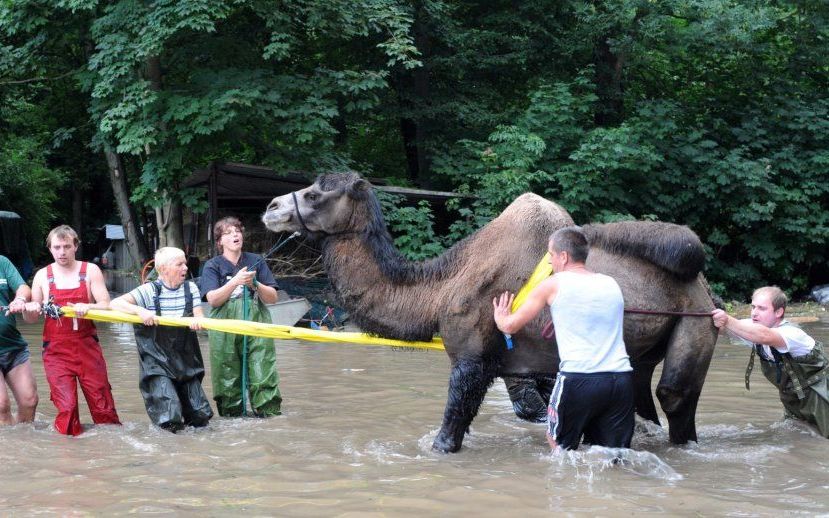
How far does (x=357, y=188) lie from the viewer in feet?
21.4

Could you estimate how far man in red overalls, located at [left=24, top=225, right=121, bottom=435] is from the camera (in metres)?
7.11

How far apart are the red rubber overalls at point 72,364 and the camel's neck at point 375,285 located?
219 centimetres

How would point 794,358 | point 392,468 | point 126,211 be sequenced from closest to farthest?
1. point 392,468
2. point 794,358
3. point 126,211

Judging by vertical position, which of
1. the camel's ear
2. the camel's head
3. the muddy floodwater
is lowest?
the muddy floodwater

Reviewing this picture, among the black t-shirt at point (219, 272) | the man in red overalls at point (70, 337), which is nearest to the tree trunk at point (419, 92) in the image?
the black t-shirt at point (219, 272)

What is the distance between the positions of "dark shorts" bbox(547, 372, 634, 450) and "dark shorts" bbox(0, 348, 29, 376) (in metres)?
4.41

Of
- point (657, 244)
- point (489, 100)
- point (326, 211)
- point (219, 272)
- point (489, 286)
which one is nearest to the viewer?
point (657, 244)

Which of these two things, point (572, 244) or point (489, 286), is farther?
point (489, 286)

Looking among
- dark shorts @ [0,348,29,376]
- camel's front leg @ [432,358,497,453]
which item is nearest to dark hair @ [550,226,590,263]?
camel's front leg @ [432,358,497,453]

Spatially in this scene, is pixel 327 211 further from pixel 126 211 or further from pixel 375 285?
pixel 126 211

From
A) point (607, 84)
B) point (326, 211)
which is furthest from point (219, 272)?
point (607, 84)

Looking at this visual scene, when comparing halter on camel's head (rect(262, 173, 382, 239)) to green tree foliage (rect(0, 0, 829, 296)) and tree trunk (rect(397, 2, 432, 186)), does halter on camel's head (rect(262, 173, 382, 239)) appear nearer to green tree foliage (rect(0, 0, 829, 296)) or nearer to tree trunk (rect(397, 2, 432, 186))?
green tree foliage (rect(0, 0, 829, 296))

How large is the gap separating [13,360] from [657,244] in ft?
16.7

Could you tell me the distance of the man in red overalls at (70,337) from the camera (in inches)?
280
